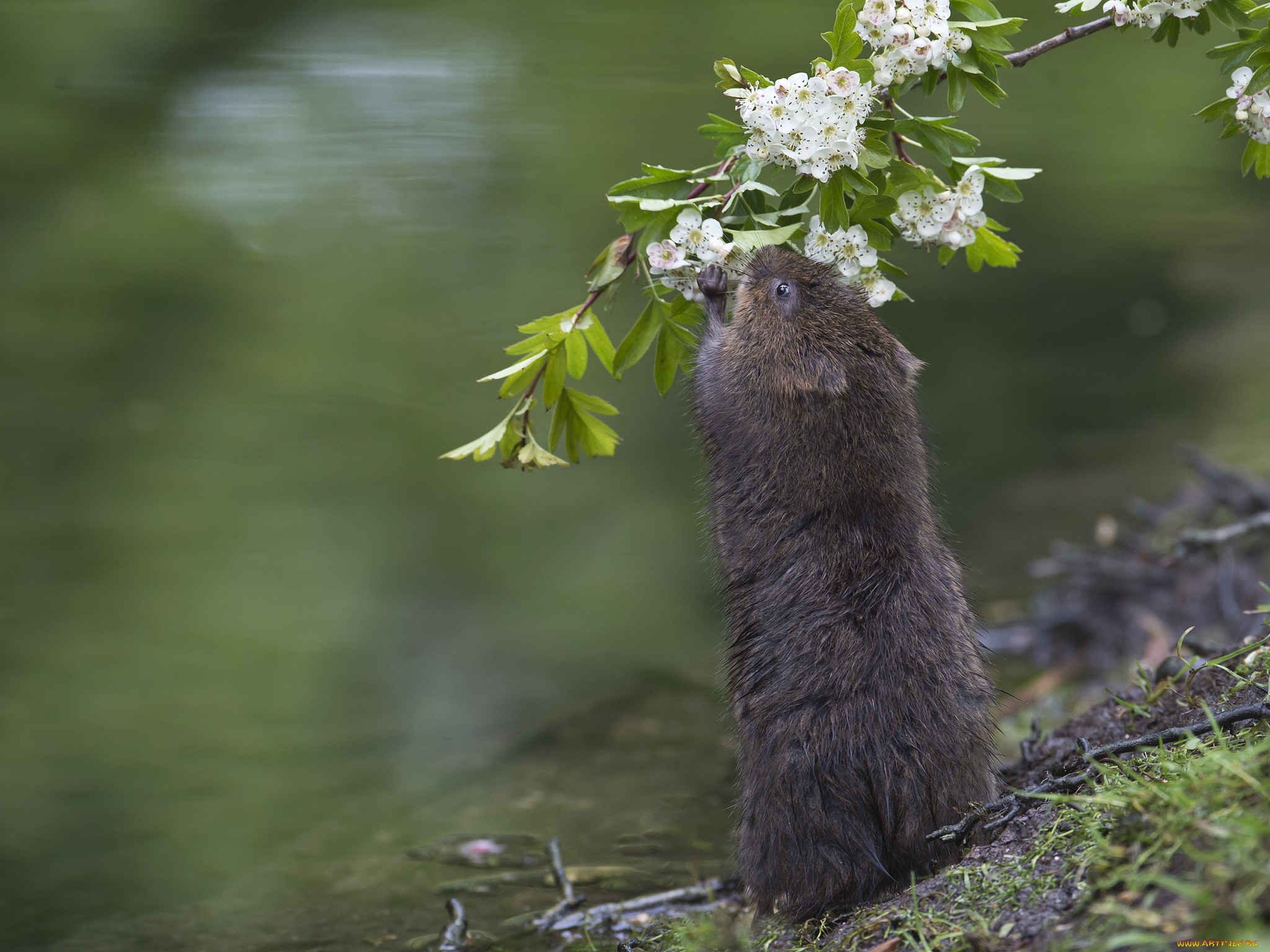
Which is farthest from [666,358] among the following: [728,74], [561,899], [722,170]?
[561,899]

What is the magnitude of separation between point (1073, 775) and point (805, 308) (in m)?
1.53

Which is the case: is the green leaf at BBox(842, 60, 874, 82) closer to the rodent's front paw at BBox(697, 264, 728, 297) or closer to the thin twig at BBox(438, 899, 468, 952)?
the rodent's front paw at BBox(697, 264, 728, 297)

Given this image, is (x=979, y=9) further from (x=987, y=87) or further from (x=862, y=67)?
(x=862, y=67)

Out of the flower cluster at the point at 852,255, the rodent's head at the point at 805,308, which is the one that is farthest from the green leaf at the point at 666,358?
the flower cluster at the point at 852,255

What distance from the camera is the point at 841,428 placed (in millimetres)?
3049

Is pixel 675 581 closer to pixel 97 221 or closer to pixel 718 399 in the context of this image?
pixel 718 399

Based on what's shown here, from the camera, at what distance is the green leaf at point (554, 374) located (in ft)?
9.87

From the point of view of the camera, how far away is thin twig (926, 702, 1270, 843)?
2.20 m

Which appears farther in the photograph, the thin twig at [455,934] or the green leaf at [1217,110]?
the thin twig at [455,934]

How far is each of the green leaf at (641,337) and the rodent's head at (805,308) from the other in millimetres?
326

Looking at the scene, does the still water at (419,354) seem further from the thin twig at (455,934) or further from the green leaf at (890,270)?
the green leaf at (890,270)

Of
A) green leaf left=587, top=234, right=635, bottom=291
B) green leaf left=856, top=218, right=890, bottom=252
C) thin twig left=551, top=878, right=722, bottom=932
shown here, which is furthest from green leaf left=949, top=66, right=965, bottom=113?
thin twig left=551, top=878, right=722, bottom=932

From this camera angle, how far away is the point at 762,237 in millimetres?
2908

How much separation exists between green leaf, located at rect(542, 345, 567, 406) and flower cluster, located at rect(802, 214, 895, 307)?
76 centimetres
